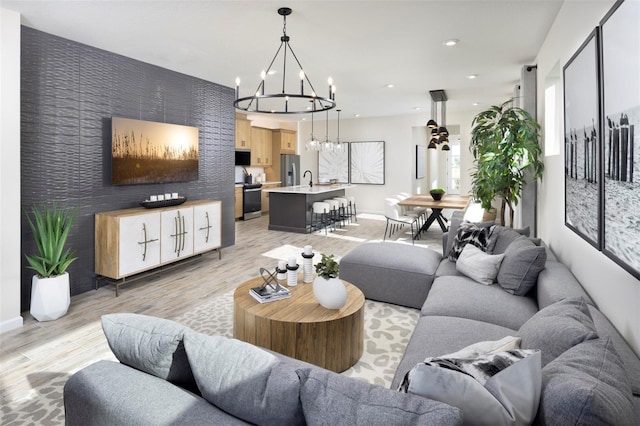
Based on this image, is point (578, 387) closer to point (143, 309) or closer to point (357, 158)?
point (143, 309)

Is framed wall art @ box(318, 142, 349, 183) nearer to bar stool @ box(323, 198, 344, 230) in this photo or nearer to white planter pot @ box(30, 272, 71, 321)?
bar stool @ box(323, 198, 344, 230)

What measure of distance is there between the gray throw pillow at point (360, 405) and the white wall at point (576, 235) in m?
1.23

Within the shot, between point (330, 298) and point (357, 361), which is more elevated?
point (330, 298)

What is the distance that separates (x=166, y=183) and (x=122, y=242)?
1.27 metres

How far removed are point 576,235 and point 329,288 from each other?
170 centimetres

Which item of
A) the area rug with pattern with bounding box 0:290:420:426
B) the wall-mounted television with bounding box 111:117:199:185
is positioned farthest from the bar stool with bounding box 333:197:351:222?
the area rug with pattern with bounding box 0:290:420:426

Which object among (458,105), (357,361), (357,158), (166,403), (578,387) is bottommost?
(357,361)

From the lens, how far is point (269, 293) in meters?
2.70

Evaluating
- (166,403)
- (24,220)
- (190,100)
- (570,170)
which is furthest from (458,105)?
(166,403)

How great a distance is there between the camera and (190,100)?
5371 millimetres

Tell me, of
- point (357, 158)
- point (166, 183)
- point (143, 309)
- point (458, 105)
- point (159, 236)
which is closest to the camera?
point (143, 309)

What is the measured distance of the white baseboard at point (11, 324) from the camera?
3.17 m

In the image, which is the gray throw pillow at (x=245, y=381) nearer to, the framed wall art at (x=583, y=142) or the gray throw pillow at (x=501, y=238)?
the framed wall art at (x=583, y=142)

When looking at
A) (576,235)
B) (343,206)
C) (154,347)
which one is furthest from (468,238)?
(343,206)
